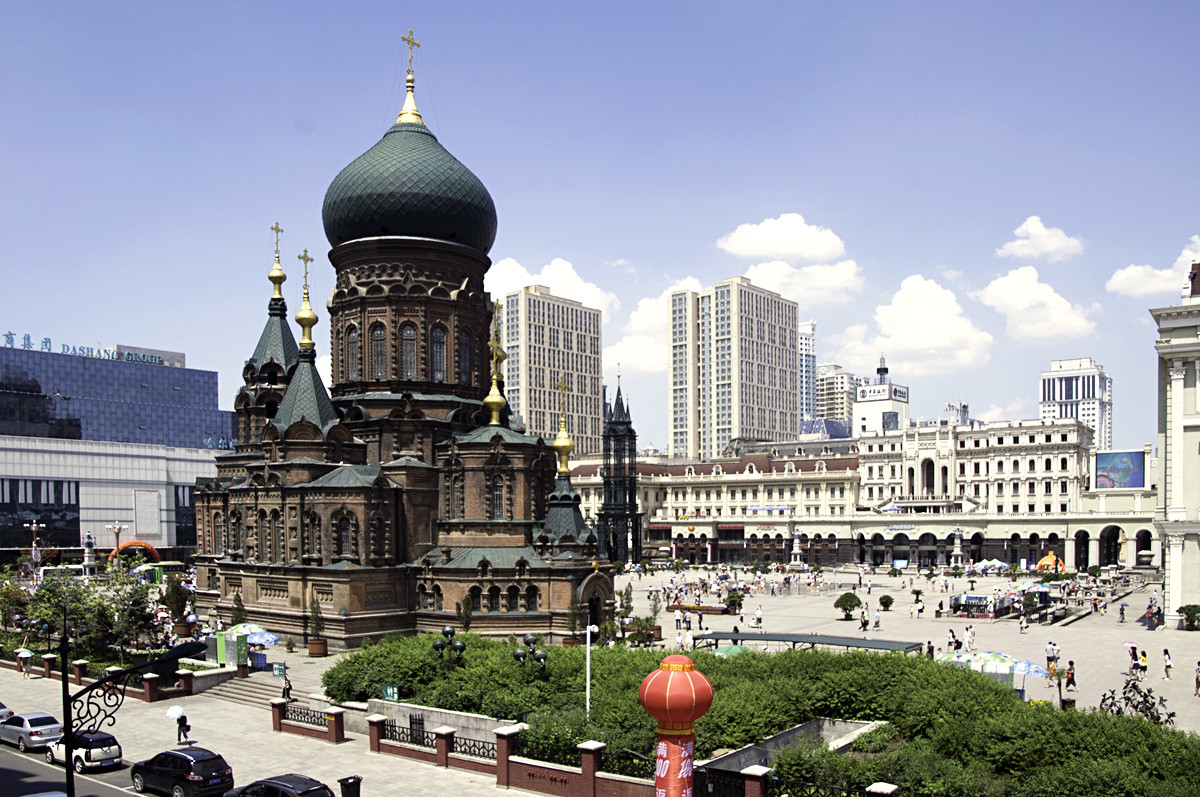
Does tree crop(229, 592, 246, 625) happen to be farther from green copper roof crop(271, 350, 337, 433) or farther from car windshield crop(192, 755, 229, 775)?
car windshield crop(192, 755, 229, 775)

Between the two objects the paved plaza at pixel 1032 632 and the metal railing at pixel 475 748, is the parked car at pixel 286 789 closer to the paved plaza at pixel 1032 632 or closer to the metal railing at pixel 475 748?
the metal railing at pixel 475 748

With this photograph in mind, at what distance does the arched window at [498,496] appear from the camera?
44.3 metres

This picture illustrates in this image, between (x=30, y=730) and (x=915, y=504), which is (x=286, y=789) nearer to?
(x=30, y=730)

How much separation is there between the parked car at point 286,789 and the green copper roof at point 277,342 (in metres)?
34.9

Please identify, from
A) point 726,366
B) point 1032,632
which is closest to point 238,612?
point 1032,632

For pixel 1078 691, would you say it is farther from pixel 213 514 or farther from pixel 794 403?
pixel 794 403

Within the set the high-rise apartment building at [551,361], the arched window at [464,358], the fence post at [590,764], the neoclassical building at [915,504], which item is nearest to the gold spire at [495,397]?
the arched window at [464,358]

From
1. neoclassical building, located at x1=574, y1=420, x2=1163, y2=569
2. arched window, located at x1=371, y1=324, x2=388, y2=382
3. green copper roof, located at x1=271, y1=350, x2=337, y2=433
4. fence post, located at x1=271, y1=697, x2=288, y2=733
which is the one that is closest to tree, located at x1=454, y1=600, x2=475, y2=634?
green copper roof, located at x1=271, y1=350, x2=337, y2=433

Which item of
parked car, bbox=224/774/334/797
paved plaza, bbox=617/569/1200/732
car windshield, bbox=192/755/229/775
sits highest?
parked car, bbox=224/774/334/797

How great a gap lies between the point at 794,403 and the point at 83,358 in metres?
119

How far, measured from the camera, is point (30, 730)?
26.7m

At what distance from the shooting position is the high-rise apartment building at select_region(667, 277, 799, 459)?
172 m

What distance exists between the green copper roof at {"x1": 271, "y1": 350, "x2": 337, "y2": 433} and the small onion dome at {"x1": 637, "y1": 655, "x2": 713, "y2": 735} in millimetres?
31833

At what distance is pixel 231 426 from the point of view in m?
139
